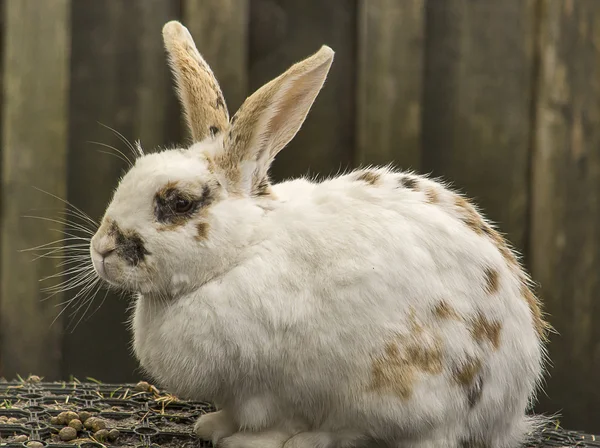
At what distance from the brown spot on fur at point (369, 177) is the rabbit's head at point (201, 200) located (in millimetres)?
160

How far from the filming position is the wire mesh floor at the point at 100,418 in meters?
1.71

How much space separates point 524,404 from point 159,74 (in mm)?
1232

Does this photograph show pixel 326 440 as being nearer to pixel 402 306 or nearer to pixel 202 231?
pixel 402 306

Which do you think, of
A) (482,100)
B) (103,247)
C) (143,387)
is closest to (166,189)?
(103,247)

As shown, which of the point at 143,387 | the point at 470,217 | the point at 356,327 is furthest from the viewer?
the point at 143,387

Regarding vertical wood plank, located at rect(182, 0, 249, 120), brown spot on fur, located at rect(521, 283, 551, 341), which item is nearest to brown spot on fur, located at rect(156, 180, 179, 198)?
brown spot on fur, located at rect(521, 283, 551, 341)

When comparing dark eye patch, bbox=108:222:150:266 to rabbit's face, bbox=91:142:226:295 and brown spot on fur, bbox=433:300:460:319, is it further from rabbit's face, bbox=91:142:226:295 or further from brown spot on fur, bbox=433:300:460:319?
brown spot on fur, bbox=433:300:460:319

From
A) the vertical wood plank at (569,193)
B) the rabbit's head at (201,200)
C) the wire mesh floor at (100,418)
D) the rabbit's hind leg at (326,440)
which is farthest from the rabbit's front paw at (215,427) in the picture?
the vertical wood plank at (569,193)

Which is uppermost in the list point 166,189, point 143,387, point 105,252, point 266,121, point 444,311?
point 266,121

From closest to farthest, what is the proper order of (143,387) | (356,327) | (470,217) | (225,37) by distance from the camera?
(356,327) < (470,217) < (143,387) < (225,37)

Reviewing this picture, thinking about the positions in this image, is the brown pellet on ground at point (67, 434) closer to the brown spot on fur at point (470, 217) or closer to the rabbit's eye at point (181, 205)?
the rabbit's eye at point (181, 205)

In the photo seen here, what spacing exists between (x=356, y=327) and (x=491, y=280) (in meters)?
0.26

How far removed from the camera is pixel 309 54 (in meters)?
2.41

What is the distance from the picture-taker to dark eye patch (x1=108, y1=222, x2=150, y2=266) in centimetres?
156
